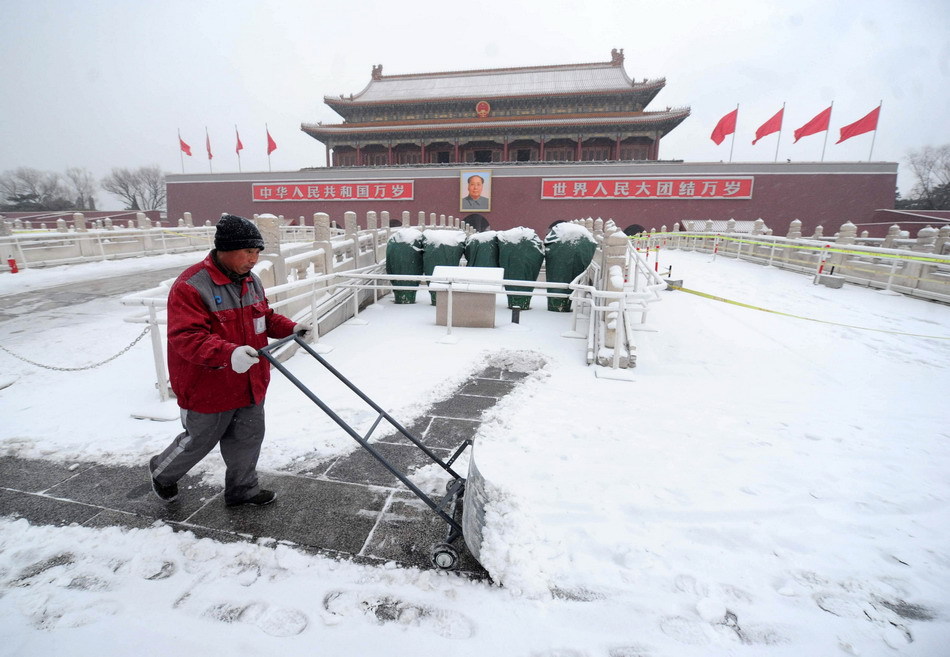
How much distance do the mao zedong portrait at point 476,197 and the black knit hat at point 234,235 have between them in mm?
25746

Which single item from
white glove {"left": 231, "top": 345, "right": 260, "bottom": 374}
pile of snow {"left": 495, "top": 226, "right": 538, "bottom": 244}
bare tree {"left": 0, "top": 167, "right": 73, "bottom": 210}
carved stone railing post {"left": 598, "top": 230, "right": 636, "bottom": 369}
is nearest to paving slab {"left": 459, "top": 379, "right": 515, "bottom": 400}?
carved stone railing post {"left": 598, "top": 230, "right": 636, "bottom": 369}

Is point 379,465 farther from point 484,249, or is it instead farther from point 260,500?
point 484,249

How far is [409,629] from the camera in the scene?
175 centimetres

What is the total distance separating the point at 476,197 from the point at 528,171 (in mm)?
3513

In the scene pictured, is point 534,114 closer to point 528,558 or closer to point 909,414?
point 909,414

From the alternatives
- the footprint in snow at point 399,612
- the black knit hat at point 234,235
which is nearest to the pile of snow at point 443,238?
the black knit hat at point 234,235

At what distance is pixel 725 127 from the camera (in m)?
25.3

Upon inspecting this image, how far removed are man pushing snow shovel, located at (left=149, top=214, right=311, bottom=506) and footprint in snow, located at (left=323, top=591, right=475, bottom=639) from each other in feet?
3.04

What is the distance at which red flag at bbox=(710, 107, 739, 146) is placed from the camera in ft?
81.9

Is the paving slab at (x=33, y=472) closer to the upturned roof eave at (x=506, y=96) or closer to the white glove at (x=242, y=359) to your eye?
the white glove at (x=242, y=359)

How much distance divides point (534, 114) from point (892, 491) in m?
31.3

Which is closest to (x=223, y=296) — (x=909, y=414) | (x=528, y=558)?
(x=528, y=558)

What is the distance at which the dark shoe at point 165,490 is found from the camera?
242 cm

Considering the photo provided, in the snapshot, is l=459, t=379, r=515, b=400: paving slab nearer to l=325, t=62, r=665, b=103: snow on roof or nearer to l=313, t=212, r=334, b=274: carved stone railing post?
l=313, t=212, r=334, b=274: carved stone railing post
